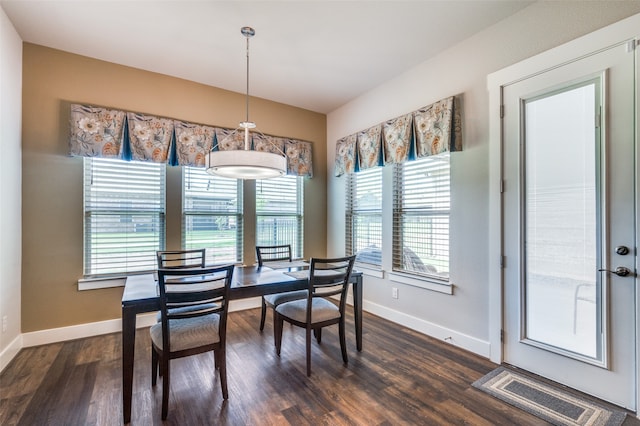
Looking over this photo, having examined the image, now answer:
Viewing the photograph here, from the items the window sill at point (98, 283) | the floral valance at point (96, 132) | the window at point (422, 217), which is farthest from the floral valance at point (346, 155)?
the window sill at point (98, 283)

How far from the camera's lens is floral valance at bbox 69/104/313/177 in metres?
3.13

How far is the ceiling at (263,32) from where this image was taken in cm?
245

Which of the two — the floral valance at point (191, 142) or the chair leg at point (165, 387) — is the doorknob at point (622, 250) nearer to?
the chair leg at point (165, 387)

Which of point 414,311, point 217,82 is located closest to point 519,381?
point 414,311

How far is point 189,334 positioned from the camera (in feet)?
6.84

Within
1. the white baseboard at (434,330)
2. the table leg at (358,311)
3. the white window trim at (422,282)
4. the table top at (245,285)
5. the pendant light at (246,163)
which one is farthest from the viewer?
the white window trim at (422,282)

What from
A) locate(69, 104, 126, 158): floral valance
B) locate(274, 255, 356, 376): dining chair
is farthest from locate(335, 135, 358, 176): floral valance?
locate(69, 104, 126, 158): floral valance

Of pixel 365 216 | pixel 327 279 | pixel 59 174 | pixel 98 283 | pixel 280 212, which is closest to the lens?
pixel 327 279

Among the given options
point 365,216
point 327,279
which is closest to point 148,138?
point 327,279

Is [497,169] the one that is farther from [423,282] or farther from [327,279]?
[327,279]

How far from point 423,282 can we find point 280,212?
7.39 ft

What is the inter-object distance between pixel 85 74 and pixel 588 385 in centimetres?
528

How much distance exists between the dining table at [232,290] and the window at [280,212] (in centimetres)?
118

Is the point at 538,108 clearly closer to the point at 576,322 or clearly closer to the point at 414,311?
the point at 576,322
